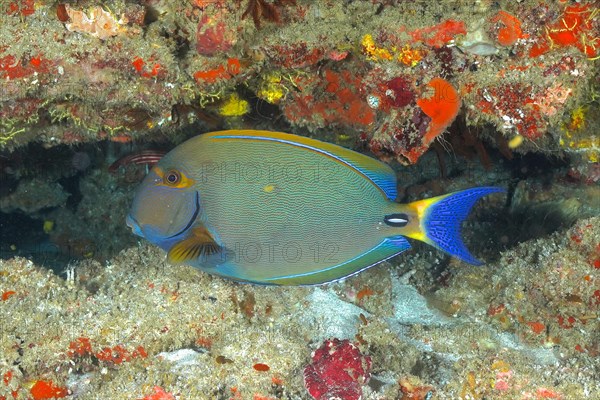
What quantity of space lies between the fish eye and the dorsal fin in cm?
29

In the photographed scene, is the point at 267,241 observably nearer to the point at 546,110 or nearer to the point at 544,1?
the point at 546,110

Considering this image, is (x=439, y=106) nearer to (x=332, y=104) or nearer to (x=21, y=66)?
(x=332, y=104)

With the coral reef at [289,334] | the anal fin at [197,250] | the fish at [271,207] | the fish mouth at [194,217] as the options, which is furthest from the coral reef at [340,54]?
the coral reef at [289,334]

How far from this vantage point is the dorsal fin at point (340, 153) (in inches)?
112

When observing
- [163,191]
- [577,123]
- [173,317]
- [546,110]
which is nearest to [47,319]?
[173,317]

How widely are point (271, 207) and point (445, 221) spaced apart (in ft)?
3.34

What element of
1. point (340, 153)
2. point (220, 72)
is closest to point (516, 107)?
point (340, 153)

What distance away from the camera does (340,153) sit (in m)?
2.87

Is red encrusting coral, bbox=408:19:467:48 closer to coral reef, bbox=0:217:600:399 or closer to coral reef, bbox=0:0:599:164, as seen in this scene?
coral reef, bbox=0:0:599:164

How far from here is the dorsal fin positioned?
285 centimetres

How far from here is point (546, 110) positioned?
9.73 ft

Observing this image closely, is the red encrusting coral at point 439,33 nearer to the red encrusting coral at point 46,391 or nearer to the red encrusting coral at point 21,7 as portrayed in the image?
the red encrusting coral at point 21,7

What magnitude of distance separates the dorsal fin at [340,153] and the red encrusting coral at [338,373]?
103 cm

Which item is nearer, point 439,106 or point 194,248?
point 194,248
